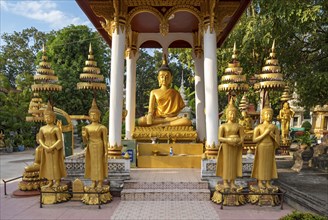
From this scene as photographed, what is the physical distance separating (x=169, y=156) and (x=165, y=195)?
251 cm

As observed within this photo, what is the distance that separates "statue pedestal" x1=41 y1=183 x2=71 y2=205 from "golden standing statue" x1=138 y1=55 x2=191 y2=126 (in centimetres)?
469

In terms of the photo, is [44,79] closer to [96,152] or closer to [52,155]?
[52,155]

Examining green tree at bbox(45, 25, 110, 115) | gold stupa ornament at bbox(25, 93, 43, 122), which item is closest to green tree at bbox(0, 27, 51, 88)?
green tree at bbox(45, 25, 110, 115)

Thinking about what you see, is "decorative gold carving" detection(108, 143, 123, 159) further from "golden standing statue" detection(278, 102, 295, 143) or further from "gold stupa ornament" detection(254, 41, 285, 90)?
"golden standing statue" detection(278, 102, 295, 143)

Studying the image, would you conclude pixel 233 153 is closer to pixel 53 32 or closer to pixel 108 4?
pixel 108 4

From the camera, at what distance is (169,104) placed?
12023mm

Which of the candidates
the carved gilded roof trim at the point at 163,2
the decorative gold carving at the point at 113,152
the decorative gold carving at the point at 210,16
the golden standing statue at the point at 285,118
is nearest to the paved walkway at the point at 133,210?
the decorative gold carving at the point at 113,152

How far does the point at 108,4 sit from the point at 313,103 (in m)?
8.37

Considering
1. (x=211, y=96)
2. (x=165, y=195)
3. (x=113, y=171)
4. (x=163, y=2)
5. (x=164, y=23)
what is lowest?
(x=165, y=195)

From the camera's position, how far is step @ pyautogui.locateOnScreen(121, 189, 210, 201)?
7566 millimetres

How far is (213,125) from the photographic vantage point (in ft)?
29.1

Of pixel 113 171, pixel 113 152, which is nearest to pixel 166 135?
pixel 113 152

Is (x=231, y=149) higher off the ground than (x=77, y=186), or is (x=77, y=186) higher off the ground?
(x=231, y=149)

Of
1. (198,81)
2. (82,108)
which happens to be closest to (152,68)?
(82,108)
